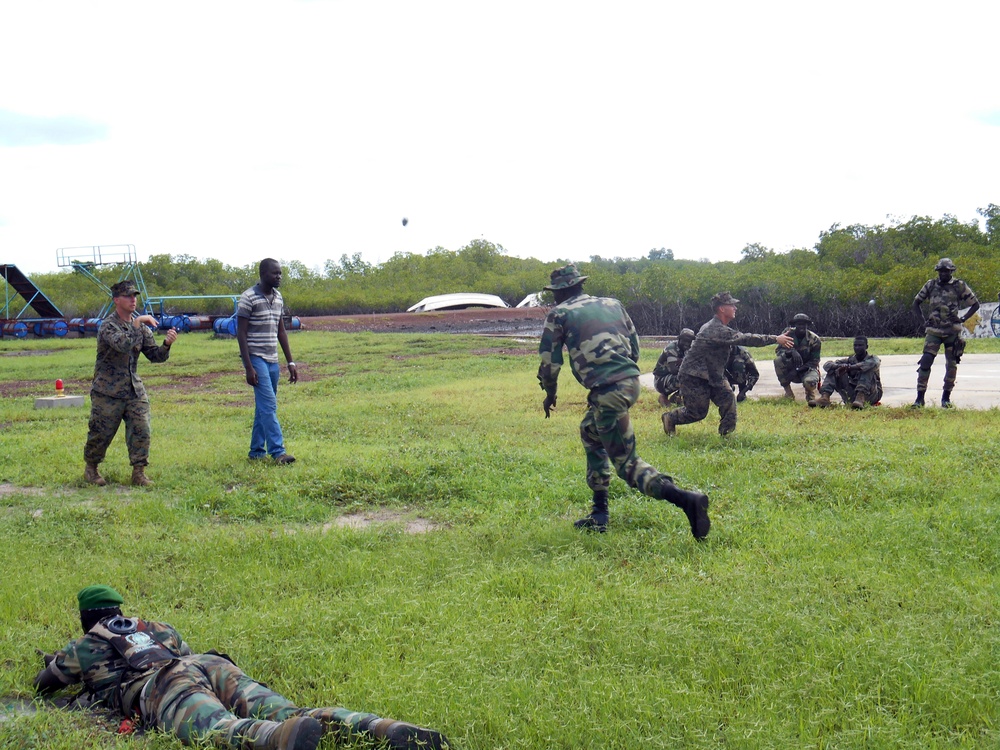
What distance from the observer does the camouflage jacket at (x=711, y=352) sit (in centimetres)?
930

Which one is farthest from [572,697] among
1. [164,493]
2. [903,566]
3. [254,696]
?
[164,493]

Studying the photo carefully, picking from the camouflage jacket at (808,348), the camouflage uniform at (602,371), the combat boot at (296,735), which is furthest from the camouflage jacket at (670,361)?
the combat boot at (296,735)

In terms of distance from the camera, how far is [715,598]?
15.2ft

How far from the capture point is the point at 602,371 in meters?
6.17

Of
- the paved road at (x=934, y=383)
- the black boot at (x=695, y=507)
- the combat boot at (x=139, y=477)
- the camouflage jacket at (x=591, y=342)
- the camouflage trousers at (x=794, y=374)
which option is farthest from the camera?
the camouflage trousers at (x=794, y=374)

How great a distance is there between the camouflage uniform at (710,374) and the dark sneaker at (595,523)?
368 cm

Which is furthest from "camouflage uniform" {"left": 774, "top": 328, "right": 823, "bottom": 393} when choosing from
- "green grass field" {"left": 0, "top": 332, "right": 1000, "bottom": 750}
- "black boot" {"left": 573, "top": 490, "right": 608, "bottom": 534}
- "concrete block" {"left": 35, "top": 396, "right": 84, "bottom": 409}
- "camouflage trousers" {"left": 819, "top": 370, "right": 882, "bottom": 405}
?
"concrete block" {"left": 35, "top": 396, "right": 84, "bottom": 409}

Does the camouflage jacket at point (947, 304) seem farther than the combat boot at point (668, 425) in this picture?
Yes

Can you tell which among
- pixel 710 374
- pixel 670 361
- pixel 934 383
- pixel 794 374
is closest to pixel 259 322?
pixel 710 374

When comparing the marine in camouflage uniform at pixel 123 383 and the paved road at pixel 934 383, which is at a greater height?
the marine in camouflage uniform at pixel 123 383

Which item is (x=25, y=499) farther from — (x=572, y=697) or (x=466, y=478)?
(x=572, y=697)

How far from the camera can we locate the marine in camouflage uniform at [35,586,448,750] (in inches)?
127

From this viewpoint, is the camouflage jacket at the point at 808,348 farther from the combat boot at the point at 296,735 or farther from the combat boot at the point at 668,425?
the combat boot at the point at 296,735

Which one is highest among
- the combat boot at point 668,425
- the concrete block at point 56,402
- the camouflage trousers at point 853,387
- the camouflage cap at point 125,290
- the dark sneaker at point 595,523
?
the camouflage cap at point 125,290
